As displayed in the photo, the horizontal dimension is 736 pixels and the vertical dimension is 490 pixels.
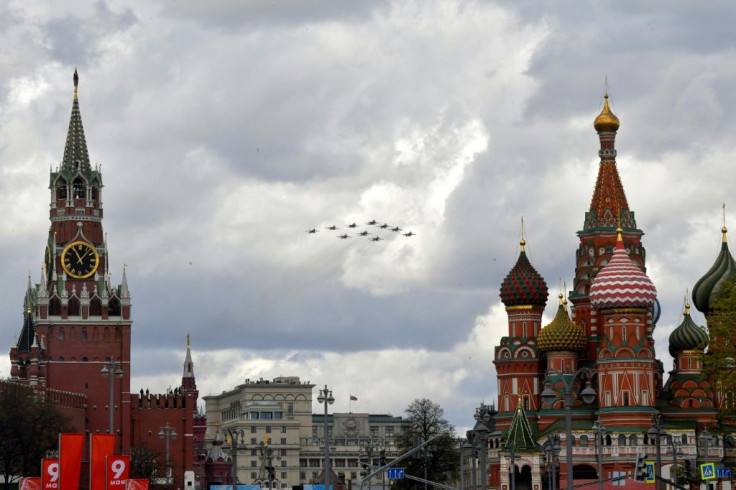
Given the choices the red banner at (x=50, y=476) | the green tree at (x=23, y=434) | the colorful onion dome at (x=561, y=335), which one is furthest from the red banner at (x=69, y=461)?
the colorful onion dome at (x=561, y=335)

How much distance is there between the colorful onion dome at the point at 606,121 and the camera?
16475cm

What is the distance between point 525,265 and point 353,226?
2308 cm

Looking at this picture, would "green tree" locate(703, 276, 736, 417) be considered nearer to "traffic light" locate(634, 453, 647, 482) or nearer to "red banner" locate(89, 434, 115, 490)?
"traffic light" locate(634, 453, 647, 482)

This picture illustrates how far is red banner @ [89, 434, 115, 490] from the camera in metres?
86.2

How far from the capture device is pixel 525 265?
165m

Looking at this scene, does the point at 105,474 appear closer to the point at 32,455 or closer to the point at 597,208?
the point at 32,455

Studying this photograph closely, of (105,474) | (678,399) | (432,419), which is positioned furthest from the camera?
(432,419)

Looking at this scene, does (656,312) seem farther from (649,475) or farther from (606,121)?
(649,475)

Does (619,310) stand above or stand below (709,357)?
above

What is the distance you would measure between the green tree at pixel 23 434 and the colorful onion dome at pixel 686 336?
2002 inches

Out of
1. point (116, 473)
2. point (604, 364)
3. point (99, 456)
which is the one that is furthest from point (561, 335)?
point (116, 473)

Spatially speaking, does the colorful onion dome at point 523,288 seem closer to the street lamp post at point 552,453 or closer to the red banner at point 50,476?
the street lamp post at point 552,453

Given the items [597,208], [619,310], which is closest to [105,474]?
[619,310]

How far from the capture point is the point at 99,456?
3413 inches
